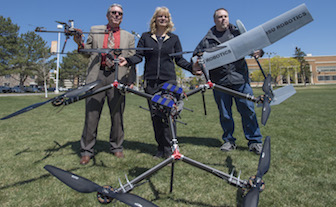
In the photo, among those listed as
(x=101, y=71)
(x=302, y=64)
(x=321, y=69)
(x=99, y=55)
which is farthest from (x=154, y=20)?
(x=321, y=69)

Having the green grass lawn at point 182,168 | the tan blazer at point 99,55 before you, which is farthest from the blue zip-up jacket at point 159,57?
the green grass lawn at point 182,168

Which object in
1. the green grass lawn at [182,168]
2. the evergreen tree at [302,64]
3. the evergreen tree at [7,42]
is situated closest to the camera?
the green grass lawn at [182,168]

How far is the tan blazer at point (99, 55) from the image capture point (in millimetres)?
4664

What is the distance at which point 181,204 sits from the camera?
291cm

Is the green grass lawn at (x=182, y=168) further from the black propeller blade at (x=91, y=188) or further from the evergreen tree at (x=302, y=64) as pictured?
the evergreen tree at (x=302, y=64)

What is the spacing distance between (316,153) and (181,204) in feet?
12.0

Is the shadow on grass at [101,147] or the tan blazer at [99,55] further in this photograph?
the shadow on grass at [101,147]

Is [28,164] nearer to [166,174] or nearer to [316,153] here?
[166,174]

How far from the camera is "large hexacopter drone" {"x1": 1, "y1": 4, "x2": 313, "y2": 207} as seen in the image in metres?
2.17

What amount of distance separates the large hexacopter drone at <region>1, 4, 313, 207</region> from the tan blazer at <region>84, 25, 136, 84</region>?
175 cm

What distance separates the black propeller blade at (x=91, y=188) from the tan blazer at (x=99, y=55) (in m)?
2.58

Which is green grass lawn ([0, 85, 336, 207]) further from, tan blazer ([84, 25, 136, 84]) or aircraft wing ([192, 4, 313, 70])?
aircraft wing ([192, 4, 313, 70])

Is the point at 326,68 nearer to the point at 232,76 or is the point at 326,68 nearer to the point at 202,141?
the point at 202,141

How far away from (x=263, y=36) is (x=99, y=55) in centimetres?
324
